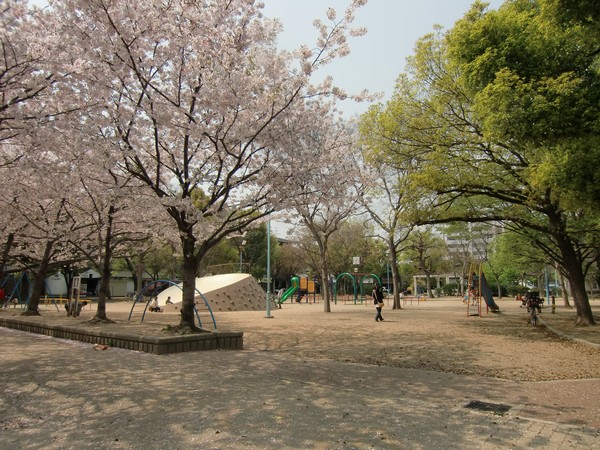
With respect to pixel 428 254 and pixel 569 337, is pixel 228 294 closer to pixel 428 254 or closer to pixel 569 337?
pixel 569 337

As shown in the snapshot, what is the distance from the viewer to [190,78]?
985cm

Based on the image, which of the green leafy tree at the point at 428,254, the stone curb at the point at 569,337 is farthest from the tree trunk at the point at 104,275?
the green leafy tree at the point at 428,254

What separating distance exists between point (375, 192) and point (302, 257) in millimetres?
29913

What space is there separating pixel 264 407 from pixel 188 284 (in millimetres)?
6064

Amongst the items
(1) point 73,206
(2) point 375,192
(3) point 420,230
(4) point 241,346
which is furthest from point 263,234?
(4) point 241,346

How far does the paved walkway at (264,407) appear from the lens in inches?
165

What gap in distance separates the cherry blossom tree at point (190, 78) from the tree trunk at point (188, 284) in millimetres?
24

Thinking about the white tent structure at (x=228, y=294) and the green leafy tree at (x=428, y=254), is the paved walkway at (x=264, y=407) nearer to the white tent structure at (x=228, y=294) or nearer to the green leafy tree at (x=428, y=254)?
the white tent structure at (x=228, y=294)

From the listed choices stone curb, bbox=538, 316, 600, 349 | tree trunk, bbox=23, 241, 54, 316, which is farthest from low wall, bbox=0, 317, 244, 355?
stone curb, bbox=538, 316, 600, 349

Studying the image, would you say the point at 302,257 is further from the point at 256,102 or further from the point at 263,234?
the point at 256,102

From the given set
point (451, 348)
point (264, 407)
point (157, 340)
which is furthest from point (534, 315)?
point (264, 407)

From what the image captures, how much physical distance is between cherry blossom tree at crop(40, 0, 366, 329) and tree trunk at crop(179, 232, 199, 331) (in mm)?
24

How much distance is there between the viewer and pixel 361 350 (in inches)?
413

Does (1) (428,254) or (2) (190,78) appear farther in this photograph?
(1) (428,254)
